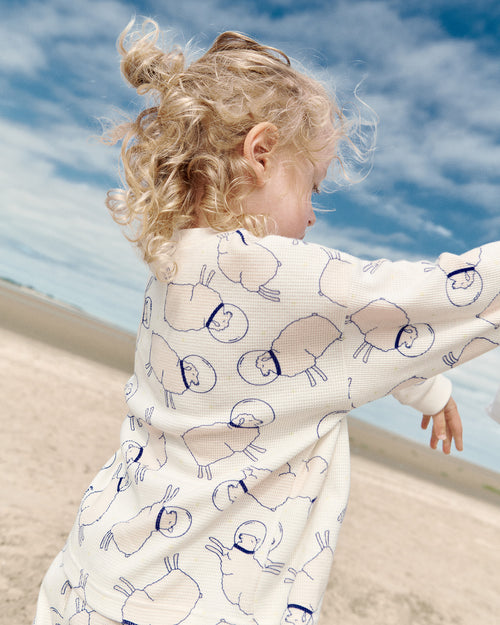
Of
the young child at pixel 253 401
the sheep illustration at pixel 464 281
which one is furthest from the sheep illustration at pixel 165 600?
the sheep illustration at pixel 464 281

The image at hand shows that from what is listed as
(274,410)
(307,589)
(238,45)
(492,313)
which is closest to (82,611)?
(307,589)

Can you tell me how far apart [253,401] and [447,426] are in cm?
56

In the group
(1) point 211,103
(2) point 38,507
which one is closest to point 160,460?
(1) point 211,103

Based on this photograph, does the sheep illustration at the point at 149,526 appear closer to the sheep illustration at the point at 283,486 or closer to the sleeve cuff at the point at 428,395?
the sheep illustration at the point at 283,486

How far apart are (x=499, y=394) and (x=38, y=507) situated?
2805 mm

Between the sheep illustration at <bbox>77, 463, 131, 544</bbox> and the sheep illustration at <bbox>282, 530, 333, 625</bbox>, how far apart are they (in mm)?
385

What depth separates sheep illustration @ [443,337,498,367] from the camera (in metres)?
1.02

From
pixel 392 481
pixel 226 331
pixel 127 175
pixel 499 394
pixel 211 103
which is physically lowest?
pixel 392 481

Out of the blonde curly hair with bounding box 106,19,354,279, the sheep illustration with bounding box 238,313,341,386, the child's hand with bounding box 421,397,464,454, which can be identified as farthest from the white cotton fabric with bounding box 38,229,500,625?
the child's hand with bounding box 421,397,464,454

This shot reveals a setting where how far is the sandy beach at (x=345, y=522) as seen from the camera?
2.93 m

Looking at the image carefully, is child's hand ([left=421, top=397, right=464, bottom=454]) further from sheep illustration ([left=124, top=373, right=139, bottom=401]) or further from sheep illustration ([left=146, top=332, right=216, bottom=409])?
sheep illustration ([left=124, top=373, right=139, bottom=401])

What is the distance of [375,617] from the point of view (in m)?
3.08

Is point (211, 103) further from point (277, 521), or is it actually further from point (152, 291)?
point (277, 521)

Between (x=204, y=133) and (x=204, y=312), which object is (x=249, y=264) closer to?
(x=204, y=312)
